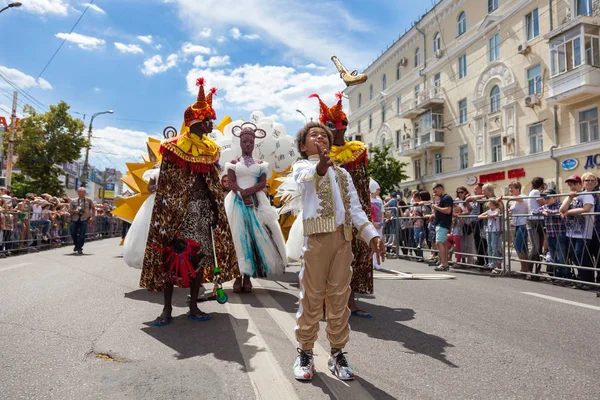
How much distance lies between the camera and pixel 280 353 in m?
3.49

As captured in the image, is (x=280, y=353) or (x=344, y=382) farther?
(x=280, y=353)

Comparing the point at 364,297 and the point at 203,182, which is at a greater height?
the point at 203,182

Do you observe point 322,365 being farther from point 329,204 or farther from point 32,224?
point 32,224

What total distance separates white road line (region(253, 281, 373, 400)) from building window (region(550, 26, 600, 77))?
816 inches

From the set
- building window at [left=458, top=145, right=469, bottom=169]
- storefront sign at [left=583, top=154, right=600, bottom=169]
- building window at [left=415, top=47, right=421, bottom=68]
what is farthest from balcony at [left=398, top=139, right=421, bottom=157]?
storefront sign at [left=583, top=154, right=600, bottom=169]

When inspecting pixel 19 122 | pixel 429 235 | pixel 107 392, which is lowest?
pixel 107 392

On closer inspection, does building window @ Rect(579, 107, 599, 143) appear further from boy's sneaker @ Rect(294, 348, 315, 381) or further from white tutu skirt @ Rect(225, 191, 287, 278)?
boy's sneaker @ Rect(294, 348, 315, 381)

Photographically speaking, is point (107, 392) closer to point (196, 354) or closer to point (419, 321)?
point (196, 354)

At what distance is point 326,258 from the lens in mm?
3107

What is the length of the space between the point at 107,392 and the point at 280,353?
1257 millimetres

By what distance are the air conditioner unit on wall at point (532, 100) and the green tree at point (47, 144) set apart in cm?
2969

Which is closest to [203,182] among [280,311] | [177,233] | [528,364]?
[177,233]

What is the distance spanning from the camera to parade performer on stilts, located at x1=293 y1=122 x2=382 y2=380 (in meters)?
3.05

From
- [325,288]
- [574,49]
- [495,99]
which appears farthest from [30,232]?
[495,99]
